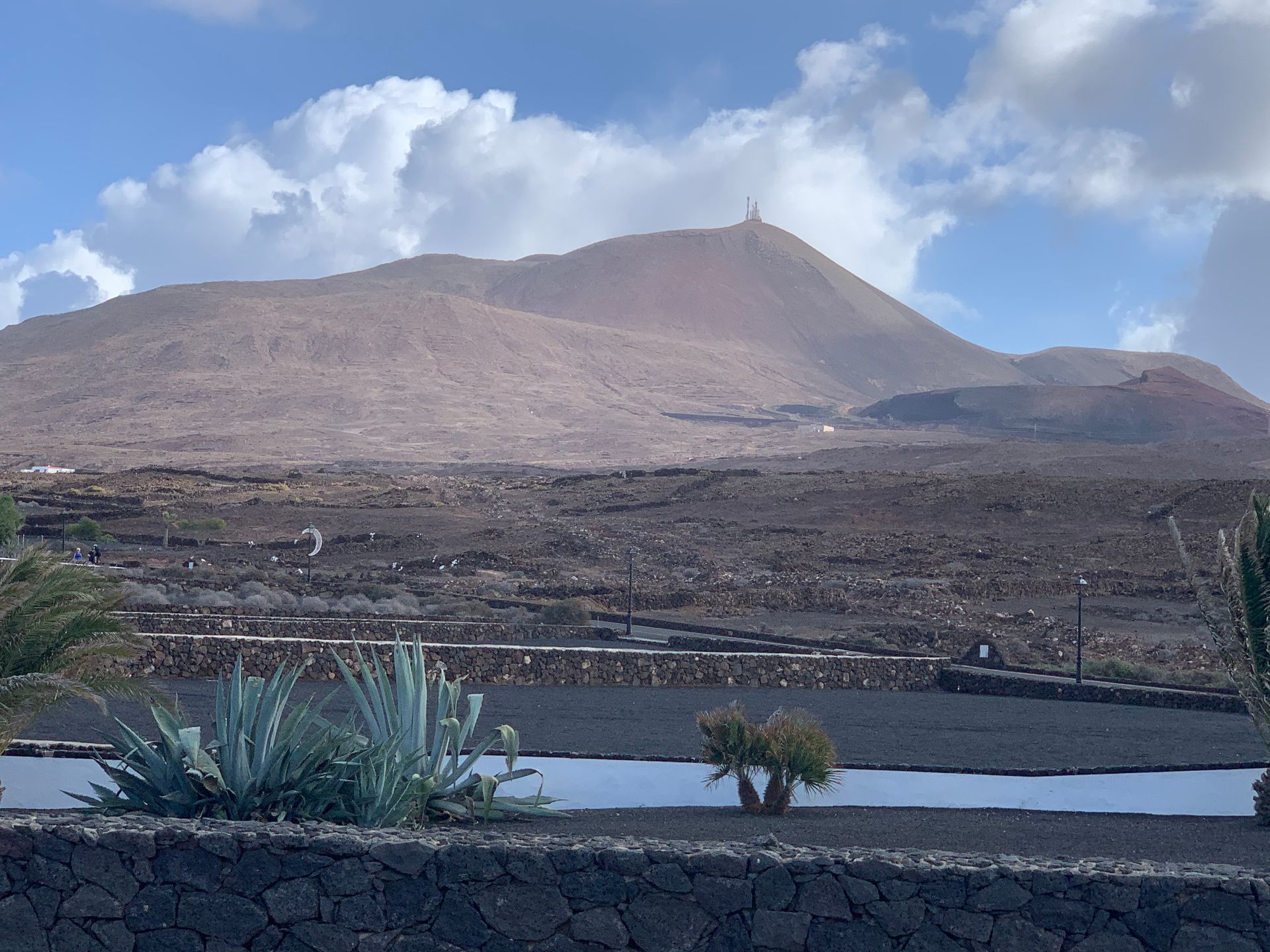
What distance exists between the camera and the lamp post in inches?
761

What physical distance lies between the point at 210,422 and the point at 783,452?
185 ft

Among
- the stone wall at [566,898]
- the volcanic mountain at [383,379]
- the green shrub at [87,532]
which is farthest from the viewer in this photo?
the volcanic mountain at [383,379]

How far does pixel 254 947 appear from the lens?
498cm

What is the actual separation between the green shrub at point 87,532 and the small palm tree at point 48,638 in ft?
116

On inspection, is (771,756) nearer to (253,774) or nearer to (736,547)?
(253,774)

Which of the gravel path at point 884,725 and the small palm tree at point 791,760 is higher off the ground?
the small palm tree at point 791,760

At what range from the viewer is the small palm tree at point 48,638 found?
771 centimetres

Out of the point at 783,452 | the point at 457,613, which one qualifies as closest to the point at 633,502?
the point at 457,613

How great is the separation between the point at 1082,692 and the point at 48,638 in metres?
14.1

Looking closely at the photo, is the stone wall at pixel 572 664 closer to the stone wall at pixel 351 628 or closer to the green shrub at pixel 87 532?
the stone wall at pixel 351 628

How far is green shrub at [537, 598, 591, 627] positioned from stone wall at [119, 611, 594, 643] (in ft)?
8.55

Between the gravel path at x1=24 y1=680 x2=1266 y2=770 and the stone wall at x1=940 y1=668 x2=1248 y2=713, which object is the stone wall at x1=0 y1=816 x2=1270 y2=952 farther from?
the stone wall at x1=940 y1=668 x2=1248 y2=713

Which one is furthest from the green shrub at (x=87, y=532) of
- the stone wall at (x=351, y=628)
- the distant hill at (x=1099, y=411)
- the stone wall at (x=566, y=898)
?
the distant hill at (x=1099, y=411)

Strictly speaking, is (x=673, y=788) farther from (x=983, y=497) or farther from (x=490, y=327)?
(x=490, y=327)
